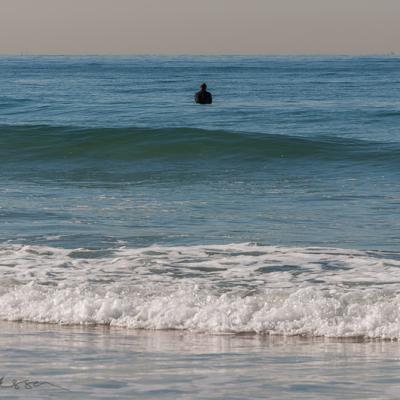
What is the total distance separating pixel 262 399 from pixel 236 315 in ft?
10.3

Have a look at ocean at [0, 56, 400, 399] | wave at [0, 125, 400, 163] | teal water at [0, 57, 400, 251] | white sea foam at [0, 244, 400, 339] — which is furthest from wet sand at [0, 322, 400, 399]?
wave at [0, 125, 400, 163]

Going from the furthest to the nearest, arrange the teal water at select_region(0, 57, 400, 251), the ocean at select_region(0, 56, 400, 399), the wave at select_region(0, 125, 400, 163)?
1. the wave at select_region(0, 125, 400, 163)
2. the teal water at select_region(0, 57, 400, 251)
3. the ocean at select_region(0, 56, 400, 399)

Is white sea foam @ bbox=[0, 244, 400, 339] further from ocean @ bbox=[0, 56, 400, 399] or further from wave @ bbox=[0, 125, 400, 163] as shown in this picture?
wave @ bbox=[0, 125, 400, 163]

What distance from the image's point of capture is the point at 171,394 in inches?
271

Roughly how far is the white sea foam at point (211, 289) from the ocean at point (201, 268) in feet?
0.08

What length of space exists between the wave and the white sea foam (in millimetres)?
12642

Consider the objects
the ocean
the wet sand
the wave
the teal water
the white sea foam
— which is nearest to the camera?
the wet sand

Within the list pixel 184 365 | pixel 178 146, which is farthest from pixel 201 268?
pixel 178 146

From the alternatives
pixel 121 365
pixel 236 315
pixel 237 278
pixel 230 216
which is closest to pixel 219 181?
pixel 230 216

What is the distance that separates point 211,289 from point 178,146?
53.2ft

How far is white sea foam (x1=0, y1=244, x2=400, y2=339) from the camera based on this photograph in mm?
9781

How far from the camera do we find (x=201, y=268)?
39.8ft

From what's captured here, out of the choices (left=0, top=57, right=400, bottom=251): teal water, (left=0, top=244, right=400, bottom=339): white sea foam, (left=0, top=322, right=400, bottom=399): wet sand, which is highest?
(left=0, top=57, right=400, bottom=251): teal water

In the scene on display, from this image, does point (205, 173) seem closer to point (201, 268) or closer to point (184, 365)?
point (201, 268)
